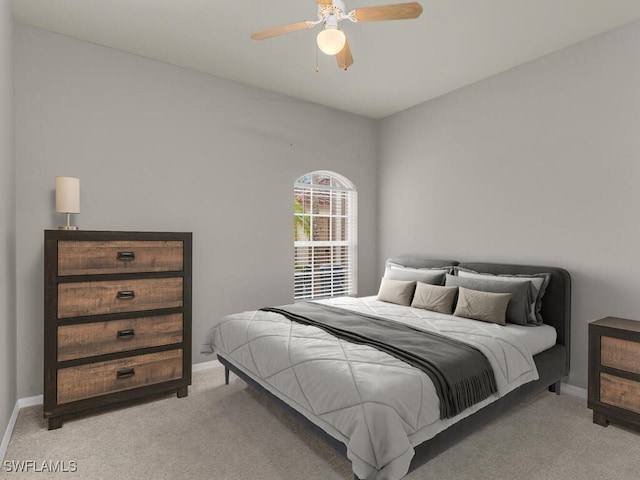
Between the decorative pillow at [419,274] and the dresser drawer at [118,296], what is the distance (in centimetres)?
226

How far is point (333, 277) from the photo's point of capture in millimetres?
4789

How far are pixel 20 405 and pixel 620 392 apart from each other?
170 inches

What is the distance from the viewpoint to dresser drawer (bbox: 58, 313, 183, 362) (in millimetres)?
2568

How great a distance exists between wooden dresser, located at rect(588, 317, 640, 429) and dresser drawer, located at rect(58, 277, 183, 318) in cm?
310

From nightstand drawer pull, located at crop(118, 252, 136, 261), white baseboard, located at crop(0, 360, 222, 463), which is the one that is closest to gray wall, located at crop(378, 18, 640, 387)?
white baseboard, located at crop(0, 360, 222, 463)

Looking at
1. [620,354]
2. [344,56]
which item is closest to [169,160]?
[344,56]

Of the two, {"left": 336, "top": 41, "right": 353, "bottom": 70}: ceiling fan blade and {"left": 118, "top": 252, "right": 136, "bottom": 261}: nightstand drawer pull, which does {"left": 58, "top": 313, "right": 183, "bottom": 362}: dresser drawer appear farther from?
{"left": 336, "top": 41, "right": 353, "bottom": 70}: ceiling fan blade

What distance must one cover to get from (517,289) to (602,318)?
632mm

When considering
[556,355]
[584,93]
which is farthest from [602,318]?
[584,93]

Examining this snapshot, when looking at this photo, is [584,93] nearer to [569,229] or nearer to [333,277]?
[569,229]

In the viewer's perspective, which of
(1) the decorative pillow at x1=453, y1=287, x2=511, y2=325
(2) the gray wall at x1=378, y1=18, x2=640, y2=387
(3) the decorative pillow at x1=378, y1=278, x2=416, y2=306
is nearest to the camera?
(2) the gray wall at x1=378, y1=18, x2=640, y2=387

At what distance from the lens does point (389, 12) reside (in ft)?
6.73

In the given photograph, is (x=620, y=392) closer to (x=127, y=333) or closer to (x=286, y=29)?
(x=286, y=29)

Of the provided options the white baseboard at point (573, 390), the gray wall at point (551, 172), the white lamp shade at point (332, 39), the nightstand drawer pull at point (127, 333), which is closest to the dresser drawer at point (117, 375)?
the nightstand drawer pull at point (127, 333)
